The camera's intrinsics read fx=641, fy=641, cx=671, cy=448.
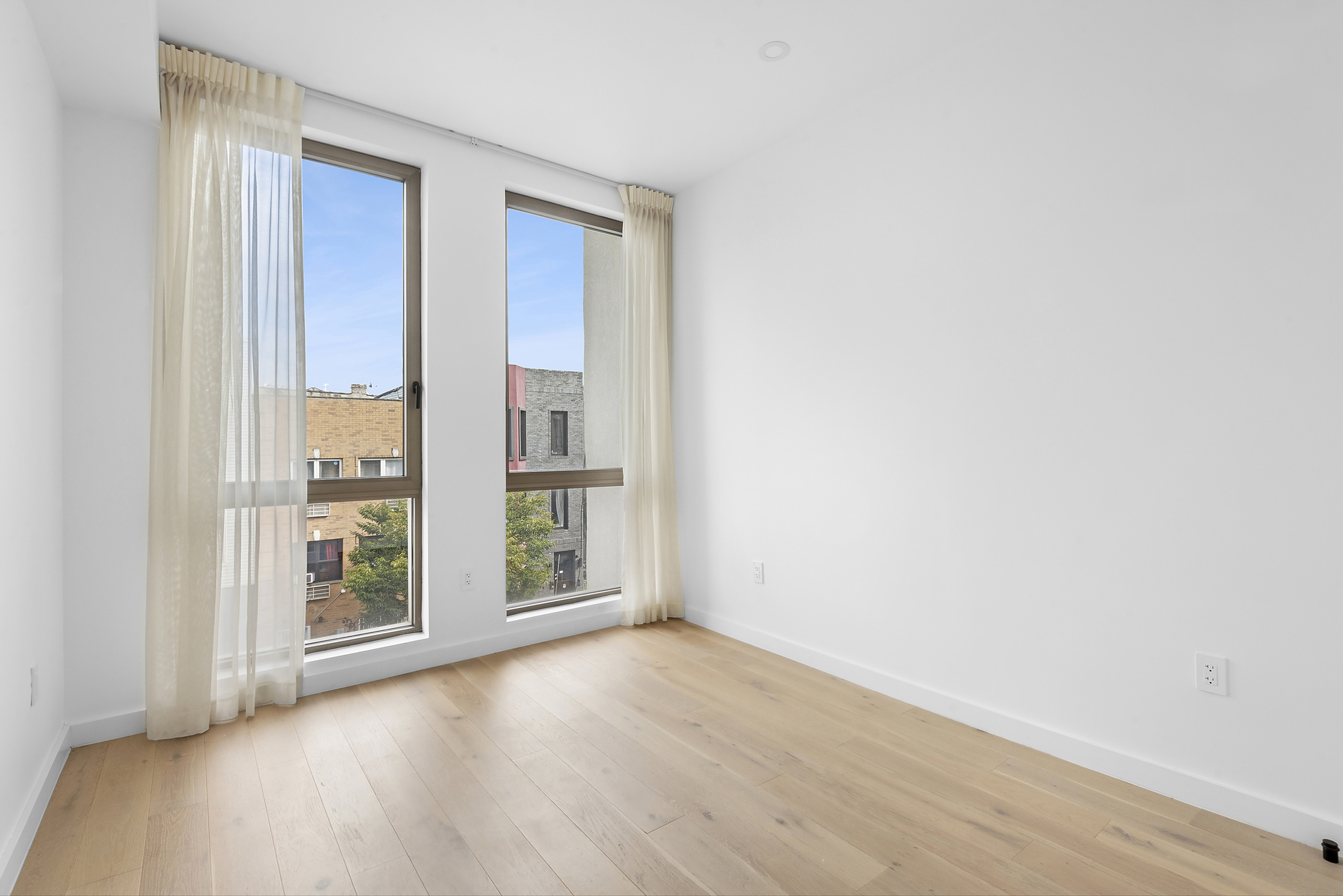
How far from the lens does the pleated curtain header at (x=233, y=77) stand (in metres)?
2.45

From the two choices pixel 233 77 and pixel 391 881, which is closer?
pixel 391 881

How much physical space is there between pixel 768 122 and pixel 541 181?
1276 mm

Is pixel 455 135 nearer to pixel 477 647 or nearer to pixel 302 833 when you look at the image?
pixel 477 647

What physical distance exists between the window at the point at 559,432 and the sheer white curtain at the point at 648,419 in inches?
13.8

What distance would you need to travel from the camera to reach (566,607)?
146 inches

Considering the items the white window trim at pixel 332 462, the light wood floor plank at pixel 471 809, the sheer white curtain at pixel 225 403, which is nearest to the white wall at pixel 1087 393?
the light wood floor plank at pixel 471 809

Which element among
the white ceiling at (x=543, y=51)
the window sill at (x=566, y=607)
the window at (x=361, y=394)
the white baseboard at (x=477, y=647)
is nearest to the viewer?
the white ceiling at (x=543, y=51)

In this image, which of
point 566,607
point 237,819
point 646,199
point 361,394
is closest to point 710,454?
point 566,607

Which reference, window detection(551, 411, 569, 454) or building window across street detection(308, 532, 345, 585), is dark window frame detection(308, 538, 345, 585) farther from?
window detection(551, 411, 569, 454)

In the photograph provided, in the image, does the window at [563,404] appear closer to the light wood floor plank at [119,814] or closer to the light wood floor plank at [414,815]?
the light wood floor plank at [414,815]

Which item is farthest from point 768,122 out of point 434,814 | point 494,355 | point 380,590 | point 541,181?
point 434,814

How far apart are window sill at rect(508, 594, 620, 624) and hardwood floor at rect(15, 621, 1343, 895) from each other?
762mm

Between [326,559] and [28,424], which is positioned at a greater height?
[28,424]

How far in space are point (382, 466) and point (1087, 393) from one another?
119 inches
